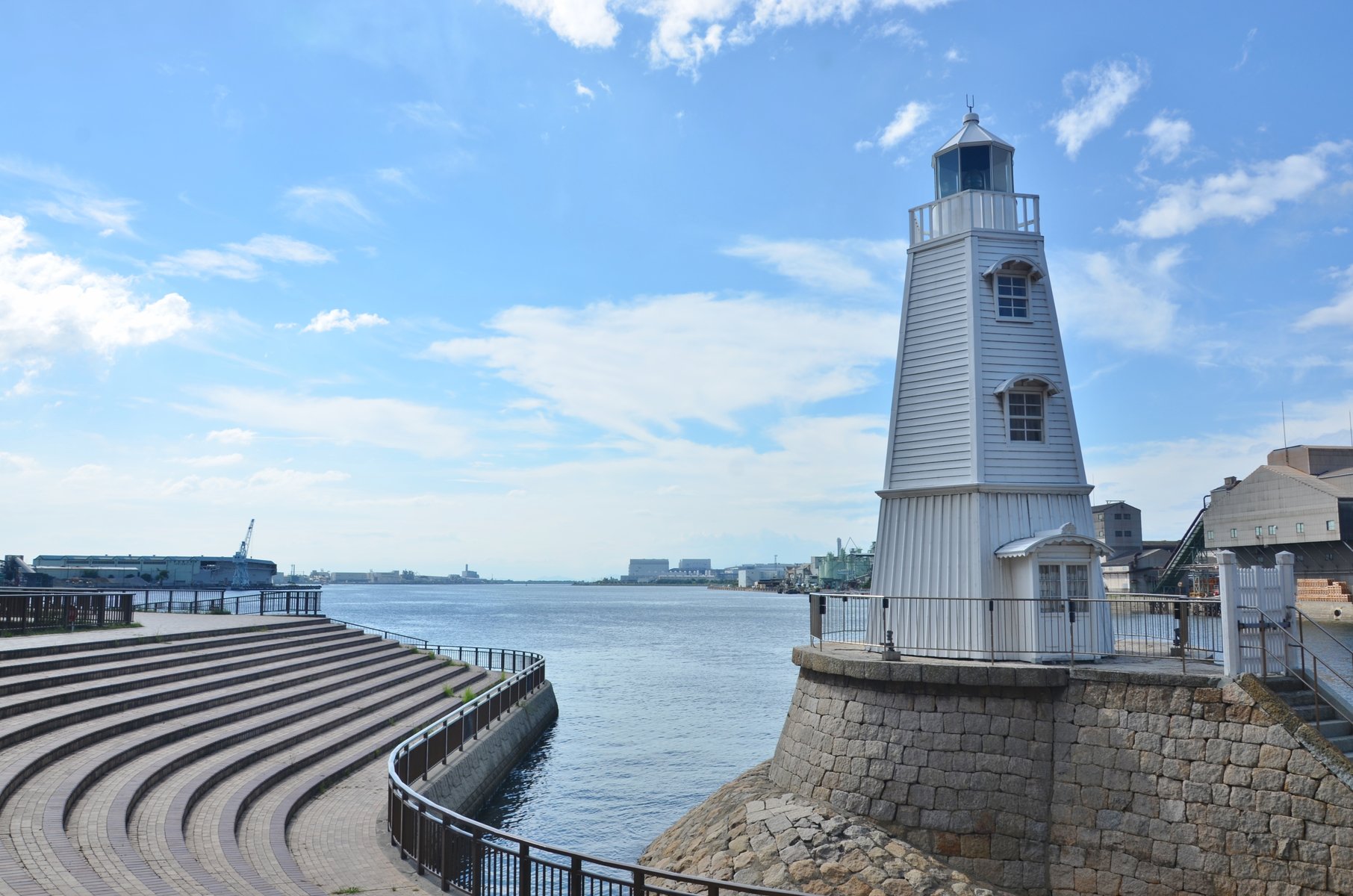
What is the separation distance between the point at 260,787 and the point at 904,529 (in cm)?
1181

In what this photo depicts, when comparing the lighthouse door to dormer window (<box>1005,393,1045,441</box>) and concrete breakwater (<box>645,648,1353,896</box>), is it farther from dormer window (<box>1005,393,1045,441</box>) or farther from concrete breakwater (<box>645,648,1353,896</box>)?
dormer window (<box>1005,393,1045,441</box>)

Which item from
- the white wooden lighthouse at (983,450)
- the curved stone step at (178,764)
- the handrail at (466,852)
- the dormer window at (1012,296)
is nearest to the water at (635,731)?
the handrail at (466,852)

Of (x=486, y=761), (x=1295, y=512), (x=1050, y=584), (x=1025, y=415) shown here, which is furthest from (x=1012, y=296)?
(x=1295, y=512)

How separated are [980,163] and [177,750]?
59.2 feet

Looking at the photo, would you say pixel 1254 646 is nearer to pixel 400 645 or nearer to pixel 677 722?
pixel 677 722

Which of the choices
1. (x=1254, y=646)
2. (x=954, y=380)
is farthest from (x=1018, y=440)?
(x=1254, y=646)

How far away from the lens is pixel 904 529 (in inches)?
705

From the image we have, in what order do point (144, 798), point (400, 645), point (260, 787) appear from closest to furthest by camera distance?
point (144, 798) → point (260, 787) → point (400, 645)

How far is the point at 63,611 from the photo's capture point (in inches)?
874

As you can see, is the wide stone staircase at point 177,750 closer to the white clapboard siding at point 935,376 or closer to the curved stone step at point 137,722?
the curved stone step at point 137,722

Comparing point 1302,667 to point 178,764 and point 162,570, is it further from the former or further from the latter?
point 162,570

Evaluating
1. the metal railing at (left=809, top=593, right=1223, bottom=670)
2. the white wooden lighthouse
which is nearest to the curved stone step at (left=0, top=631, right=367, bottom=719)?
the metal railing at (left=809, top=593, right=1223, bottom=670)

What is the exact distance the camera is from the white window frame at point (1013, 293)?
59.5 feet

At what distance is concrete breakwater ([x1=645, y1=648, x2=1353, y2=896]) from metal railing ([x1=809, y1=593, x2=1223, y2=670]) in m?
1.15
